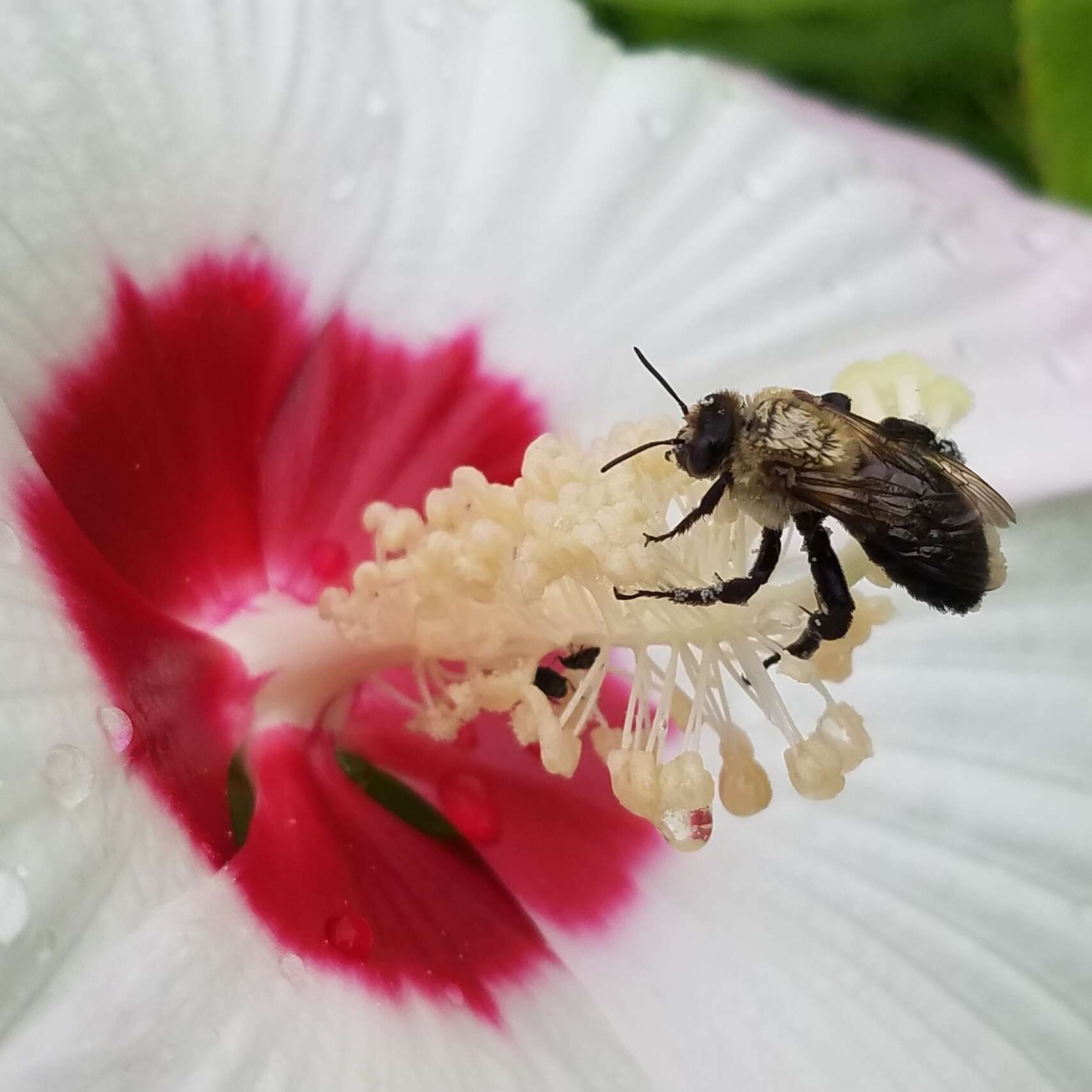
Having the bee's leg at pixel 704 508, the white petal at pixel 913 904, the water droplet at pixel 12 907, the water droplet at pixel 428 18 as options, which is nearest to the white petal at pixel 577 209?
the water droplet at pixel 428 18

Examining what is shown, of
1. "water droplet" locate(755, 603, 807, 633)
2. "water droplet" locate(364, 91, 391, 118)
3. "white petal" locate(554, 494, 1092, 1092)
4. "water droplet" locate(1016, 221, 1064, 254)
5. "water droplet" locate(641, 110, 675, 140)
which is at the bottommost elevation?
"white petal" locate(554, 494, 1092, 1092)

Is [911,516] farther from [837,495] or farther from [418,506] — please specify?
[418,506]

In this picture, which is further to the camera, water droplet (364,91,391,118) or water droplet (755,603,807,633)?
water droplet (364,91,391,118)

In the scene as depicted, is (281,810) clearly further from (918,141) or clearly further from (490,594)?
(918,141)

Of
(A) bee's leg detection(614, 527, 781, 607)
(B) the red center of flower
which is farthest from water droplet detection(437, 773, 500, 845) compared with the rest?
(A) bee's leg detection(614, 527, 781, 607)

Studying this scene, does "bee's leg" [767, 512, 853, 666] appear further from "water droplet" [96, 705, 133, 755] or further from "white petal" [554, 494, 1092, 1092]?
"water droplet" [96, 705, 133, 755]

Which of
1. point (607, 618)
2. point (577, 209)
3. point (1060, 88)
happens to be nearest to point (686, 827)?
point (607, 618)
